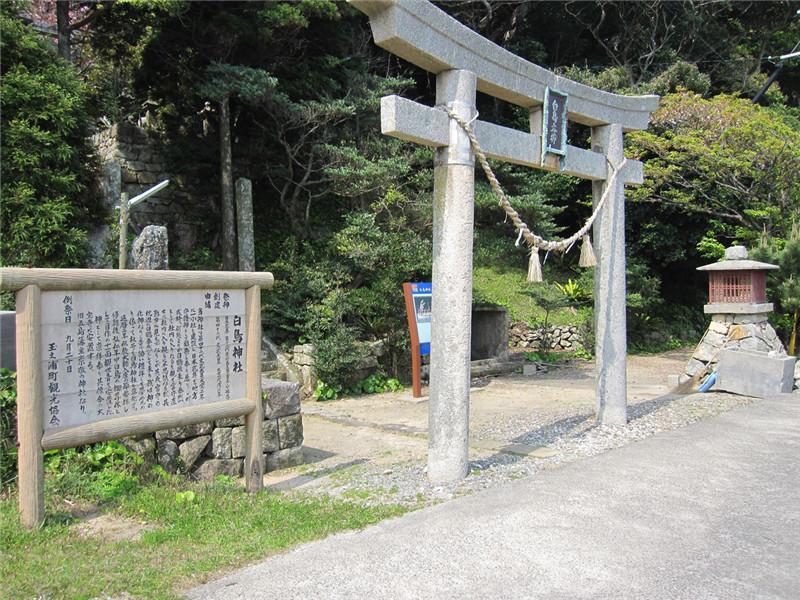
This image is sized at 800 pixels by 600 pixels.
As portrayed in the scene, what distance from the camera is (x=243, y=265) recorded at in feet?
38.8

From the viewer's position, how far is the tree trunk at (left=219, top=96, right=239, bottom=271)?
12102 mm

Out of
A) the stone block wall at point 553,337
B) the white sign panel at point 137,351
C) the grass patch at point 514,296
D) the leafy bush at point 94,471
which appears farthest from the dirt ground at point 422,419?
the grass patch at point 514,296

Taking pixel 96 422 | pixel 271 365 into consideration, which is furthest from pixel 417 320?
pixel 96 422

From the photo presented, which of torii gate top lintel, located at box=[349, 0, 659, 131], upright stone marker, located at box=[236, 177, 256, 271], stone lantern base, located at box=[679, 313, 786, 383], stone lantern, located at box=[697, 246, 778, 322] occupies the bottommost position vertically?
stone lantern base, located at box=[679, 313, 786, 383]

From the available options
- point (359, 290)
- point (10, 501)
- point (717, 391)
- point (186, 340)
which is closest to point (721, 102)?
point (717, 391)

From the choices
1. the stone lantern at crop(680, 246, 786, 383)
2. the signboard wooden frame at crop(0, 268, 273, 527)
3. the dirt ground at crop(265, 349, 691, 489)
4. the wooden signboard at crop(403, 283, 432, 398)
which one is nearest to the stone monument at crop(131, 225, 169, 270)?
the dirt ground at crop(265, 349, 691, 489)

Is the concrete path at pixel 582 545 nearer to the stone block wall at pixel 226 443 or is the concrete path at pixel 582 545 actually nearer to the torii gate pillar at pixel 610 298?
the torii gate pillar at pixel 610 298

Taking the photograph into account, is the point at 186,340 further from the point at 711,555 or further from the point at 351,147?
the point at 351,147

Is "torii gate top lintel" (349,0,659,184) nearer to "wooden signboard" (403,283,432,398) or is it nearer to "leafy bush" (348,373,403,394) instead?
"wooden signboard" (403,283,432,398)

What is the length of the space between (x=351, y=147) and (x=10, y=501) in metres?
8.70

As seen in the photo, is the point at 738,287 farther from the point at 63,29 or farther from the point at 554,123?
the point at 63,29

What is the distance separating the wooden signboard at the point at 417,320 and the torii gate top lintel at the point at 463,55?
3.66 metres

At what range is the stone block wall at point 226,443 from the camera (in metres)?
5.13

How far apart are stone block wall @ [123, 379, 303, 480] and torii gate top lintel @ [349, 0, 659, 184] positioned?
8.88 feet
